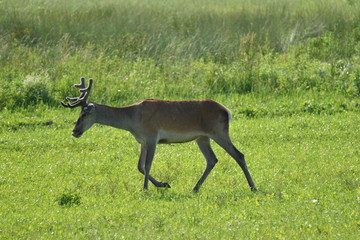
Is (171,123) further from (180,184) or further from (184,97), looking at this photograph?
(184,97)

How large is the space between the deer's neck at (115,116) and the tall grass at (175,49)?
6.26 m

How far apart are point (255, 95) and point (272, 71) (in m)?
1.16

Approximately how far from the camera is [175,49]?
20.1 metres

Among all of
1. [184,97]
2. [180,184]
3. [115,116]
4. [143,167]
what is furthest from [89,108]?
[184,97]

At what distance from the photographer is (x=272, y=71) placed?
1816 cm

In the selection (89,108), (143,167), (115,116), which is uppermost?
(89,108)

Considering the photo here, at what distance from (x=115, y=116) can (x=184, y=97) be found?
6.72m

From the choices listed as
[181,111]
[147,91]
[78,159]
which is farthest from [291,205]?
[147,91]

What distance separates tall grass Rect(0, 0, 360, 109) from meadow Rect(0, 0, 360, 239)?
0.06 meters

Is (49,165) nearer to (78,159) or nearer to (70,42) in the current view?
(78,159)

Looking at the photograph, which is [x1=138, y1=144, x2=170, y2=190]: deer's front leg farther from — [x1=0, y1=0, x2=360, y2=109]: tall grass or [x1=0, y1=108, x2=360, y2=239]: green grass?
[x1=0, y1=0, x2=360, y2=109]: tall grass

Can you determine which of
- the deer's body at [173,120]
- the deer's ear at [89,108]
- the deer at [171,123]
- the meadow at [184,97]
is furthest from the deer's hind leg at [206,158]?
the deer's ear at [89,108]

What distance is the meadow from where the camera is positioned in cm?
852

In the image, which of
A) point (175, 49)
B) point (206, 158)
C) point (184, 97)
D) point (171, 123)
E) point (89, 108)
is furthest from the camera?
point (175, 49)
